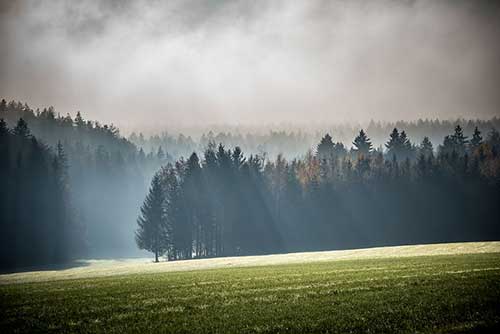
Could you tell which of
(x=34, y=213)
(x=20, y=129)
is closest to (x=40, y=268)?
(x=34, y=213)

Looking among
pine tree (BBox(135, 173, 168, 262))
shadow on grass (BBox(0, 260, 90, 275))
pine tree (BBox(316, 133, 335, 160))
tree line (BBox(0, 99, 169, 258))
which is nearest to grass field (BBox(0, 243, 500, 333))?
shadow on grass (BBox(0, 260, 90, 275))

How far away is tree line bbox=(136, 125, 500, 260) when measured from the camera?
9319 centimetres

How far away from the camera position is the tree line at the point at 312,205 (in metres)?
93.2

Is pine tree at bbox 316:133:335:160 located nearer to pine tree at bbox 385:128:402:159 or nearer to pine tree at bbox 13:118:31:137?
pine tree at bbox 385:128:402:159

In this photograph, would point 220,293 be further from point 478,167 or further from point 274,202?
point 478,167

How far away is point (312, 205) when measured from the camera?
10506cm

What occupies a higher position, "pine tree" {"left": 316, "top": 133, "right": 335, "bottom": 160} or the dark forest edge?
"pine tree" {"left": 316, "top": 133, "right": 335, "bottom": 160}

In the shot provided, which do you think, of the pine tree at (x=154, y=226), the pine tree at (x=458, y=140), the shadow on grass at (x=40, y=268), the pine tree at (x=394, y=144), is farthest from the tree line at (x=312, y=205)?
the pine tree at (x=394, y=144)

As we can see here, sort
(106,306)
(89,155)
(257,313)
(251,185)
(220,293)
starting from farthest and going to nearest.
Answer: (89,155), (251,185), (220,293), (106,306), (257,313)

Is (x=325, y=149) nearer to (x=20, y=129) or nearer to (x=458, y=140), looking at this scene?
(x=458, y=140)

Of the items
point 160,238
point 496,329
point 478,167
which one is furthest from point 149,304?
point 478,167

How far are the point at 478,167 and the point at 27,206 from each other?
383ft

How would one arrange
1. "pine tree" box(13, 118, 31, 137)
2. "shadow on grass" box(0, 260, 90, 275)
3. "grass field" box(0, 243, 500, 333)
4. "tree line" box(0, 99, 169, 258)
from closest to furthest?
"grass field" box(0, 243, 500, 333)
"shadow on grass" box(0, 260, 90, 275)
"pine tree" box(13, 118, 31, 137)
"tree line" box(0, 99, 169, 258)

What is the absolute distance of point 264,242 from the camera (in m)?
94.2
